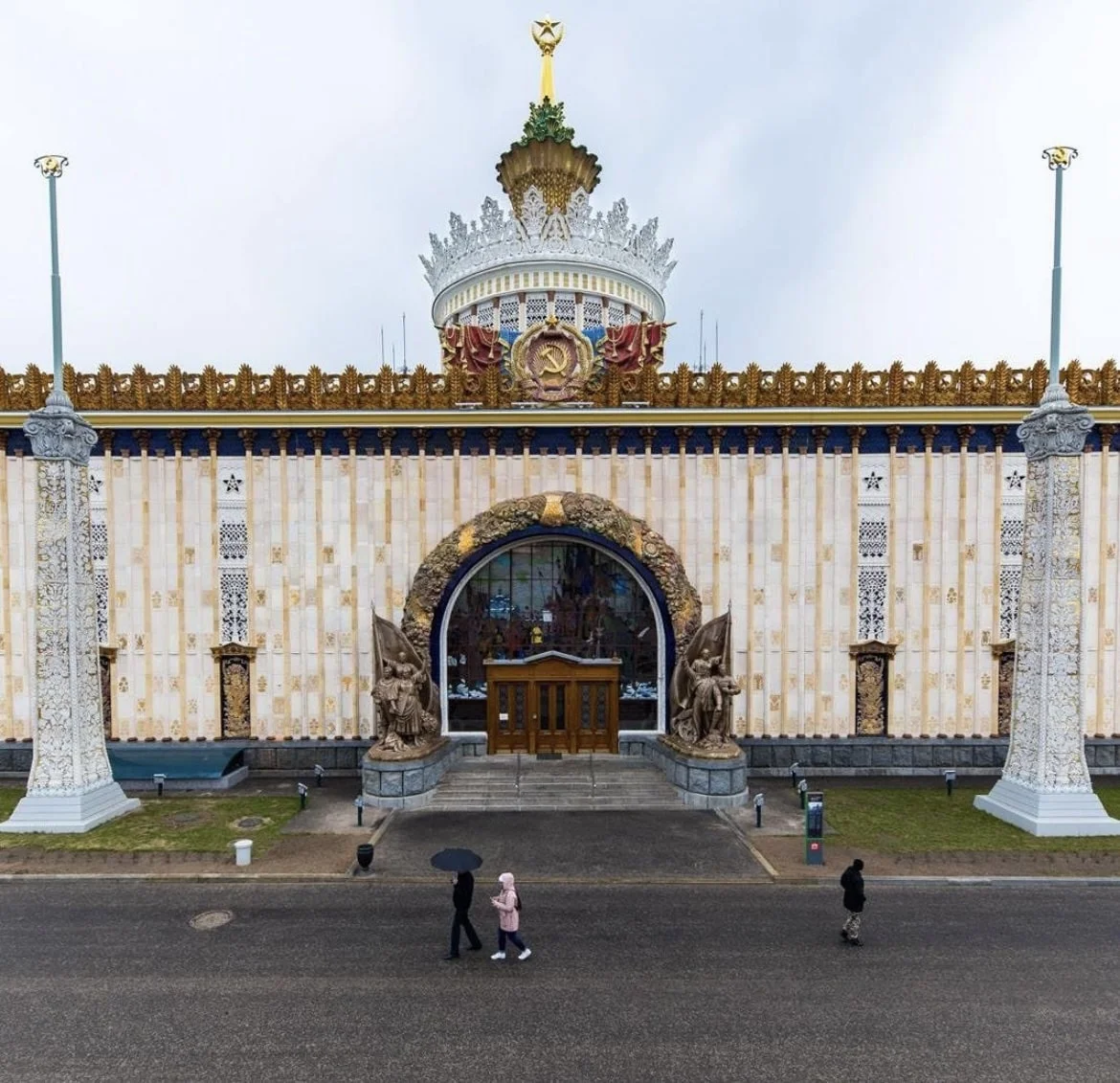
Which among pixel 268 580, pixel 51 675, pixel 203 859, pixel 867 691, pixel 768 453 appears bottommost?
pixel 203 859

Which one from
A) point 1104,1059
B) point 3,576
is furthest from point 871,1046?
point 3,576

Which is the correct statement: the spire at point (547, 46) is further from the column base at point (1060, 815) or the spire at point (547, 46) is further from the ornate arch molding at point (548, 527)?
the column base at point (1060, 815)

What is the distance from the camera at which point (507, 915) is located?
10.6 meters

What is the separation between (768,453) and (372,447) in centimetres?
1344

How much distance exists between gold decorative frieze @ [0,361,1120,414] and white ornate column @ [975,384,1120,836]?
468cm

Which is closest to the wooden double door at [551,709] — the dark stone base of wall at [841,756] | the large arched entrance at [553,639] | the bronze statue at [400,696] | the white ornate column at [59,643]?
the large arched entrance at [553,639]

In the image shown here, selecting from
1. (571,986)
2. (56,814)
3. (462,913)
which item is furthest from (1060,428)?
(56,814)

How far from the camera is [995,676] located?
70.8 feet

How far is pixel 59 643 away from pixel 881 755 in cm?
2488

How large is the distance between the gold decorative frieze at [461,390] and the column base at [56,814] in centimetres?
1205

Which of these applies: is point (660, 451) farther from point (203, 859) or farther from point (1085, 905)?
point (203, 859)

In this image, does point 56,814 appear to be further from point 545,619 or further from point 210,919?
point 545,619

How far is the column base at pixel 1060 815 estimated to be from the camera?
15.9 meters

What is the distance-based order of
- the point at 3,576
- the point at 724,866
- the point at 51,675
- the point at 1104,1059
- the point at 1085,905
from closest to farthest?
the point at 1104,1059, the point at 1085,905, the point at 724,866, the point at 51,675, the point at 3,576
